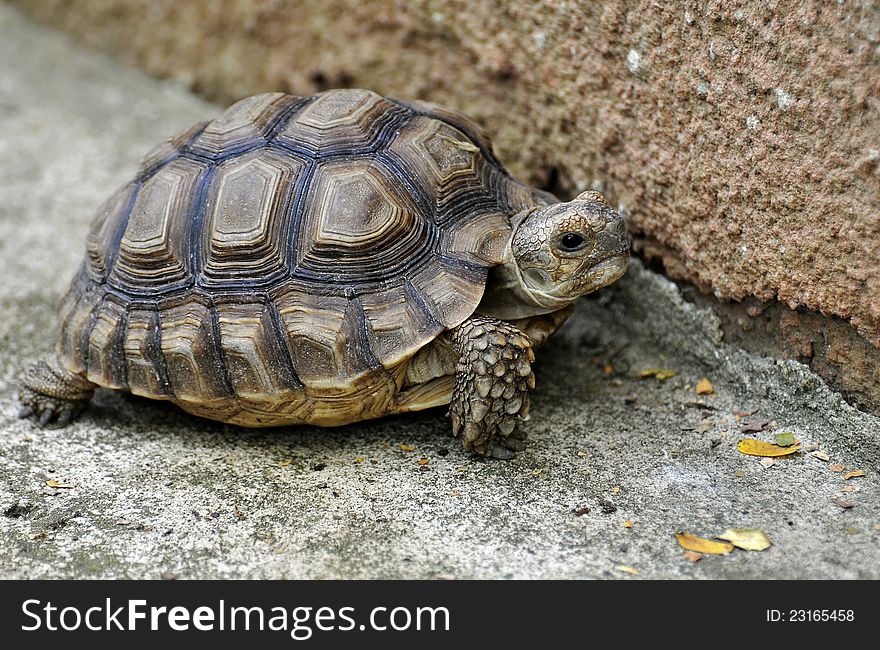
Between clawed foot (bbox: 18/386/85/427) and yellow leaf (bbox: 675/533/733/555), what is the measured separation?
223 centimetres

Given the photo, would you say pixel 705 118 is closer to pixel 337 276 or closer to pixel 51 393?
pixel 337 276

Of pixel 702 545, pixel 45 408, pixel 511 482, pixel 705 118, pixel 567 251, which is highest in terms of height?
pixel 705 118

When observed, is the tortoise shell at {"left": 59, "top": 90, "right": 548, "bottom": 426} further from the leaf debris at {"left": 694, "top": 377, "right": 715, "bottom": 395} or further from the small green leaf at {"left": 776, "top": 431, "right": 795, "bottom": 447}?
the small green leaf at {"left": 776, "top": 431, "right": 795, "bottom": 447}

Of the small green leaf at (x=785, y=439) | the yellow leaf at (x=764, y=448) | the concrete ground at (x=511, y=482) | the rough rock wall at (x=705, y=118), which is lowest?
the concrete ground at (x=511, y=482)

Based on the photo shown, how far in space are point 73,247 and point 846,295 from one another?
361 centimetres

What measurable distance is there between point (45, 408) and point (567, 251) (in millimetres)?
1984

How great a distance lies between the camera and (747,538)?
2.48 metres

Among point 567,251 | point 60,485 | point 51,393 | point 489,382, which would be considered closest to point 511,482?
point 489,382

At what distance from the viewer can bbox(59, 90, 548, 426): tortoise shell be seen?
2.93 metres

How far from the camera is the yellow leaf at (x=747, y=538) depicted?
245 centimetres

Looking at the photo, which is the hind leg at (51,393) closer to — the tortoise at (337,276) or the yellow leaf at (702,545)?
the tortoise at (337,276)

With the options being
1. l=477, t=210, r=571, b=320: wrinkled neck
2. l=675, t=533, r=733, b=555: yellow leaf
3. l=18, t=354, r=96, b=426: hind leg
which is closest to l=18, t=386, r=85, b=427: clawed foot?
l=18, t=354, r=96, b=426: hind leg

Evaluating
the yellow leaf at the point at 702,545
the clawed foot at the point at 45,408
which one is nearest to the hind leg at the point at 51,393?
the clawed foot at the point at 45,408
